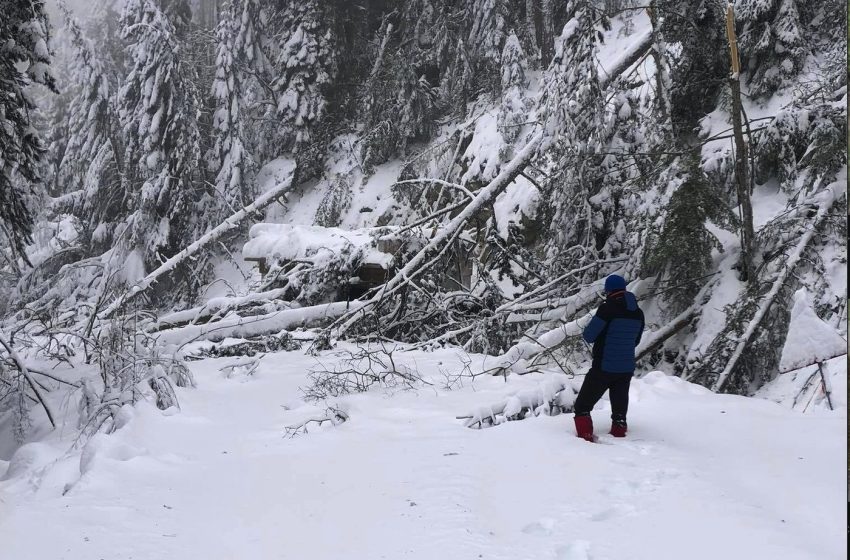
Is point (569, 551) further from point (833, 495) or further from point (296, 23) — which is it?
point (296, 23)

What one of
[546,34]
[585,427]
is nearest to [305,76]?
[546,34]

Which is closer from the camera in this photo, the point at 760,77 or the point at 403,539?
the point at 403,539

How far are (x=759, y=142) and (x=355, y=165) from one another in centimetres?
1235

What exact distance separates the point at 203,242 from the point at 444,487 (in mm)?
9634

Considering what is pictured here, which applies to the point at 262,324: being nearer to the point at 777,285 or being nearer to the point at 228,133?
the point at 777,285

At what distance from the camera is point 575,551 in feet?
8.70

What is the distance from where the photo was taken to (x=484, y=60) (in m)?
16.1

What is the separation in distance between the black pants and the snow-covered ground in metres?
0.20

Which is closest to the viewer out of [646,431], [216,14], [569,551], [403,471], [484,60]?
[569,551]

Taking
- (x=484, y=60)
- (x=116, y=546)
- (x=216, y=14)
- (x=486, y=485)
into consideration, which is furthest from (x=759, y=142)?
(x=216, y=14)

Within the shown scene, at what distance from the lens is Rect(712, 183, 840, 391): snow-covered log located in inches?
218

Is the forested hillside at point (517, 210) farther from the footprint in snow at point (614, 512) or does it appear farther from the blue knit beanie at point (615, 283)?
the footprint in snow at point (614, 512)

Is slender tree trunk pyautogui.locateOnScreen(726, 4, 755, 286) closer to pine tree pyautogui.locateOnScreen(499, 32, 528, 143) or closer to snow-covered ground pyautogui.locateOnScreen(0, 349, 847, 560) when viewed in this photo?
snow-covered ground pyautogui.locateOnScreen(0, 349, 847, 560)

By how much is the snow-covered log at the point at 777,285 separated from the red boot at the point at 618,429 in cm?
183
